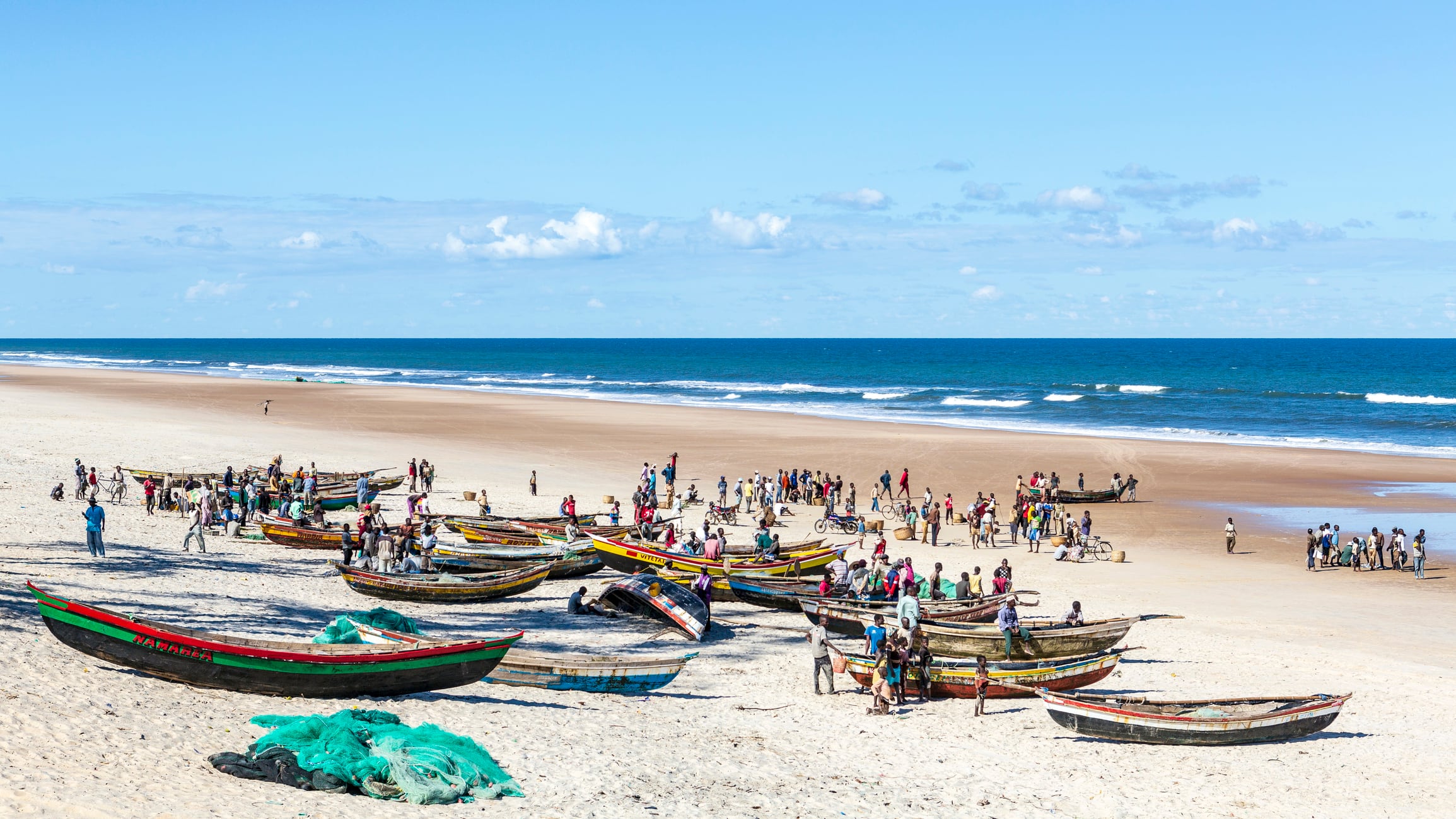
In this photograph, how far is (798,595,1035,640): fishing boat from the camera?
2005 centimetres

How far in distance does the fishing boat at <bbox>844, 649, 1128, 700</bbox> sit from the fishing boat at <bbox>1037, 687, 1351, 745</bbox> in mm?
1893

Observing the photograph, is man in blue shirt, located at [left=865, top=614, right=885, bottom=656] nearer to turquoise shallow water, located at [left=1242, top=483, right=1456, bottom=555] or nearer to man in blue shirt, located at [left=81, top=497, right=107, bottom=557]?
man in blue shirt, located at [left=81, top=497, right=107, bottom=557]

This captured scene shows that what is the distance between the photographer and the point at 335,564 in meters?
21.7

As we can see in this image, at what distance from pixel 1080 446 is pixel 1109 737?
1584 inches

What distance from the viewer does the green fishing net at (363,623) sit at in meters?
14.7

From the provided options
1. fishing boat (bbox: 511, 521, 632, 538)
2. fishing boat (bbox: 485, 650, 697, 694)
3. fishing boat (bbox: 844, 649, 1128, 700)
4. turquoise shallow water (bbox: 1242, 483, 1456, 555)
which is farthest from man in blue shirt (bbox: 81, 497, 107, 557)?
turquoise shallow water (bbox: 1242, 483, 1456, 555)

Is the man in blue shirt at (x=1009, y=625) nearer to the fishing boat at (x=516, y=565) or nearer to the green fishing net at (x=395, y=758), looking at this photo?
the green fishing net at (x=395, y=758)

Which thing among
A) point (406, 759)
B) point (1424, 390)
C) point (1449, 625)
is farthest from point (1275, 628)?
point (1424, 390)

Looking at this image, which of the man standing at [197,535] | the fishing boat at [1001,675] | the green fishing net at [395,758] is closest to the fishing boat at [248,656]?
the green fishing net at [395,758]

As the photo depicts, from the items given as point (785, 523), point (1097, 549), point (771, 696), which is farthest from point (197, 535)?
point (1097, 549)

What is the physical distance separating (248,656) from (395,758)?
3.35m

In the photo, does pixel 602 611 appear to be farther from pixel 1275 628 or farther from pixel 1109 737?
pixel 1275 628

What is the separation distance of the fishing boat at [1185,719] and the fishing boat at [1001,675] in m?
1.89

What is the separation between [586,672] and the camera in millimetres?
15875
